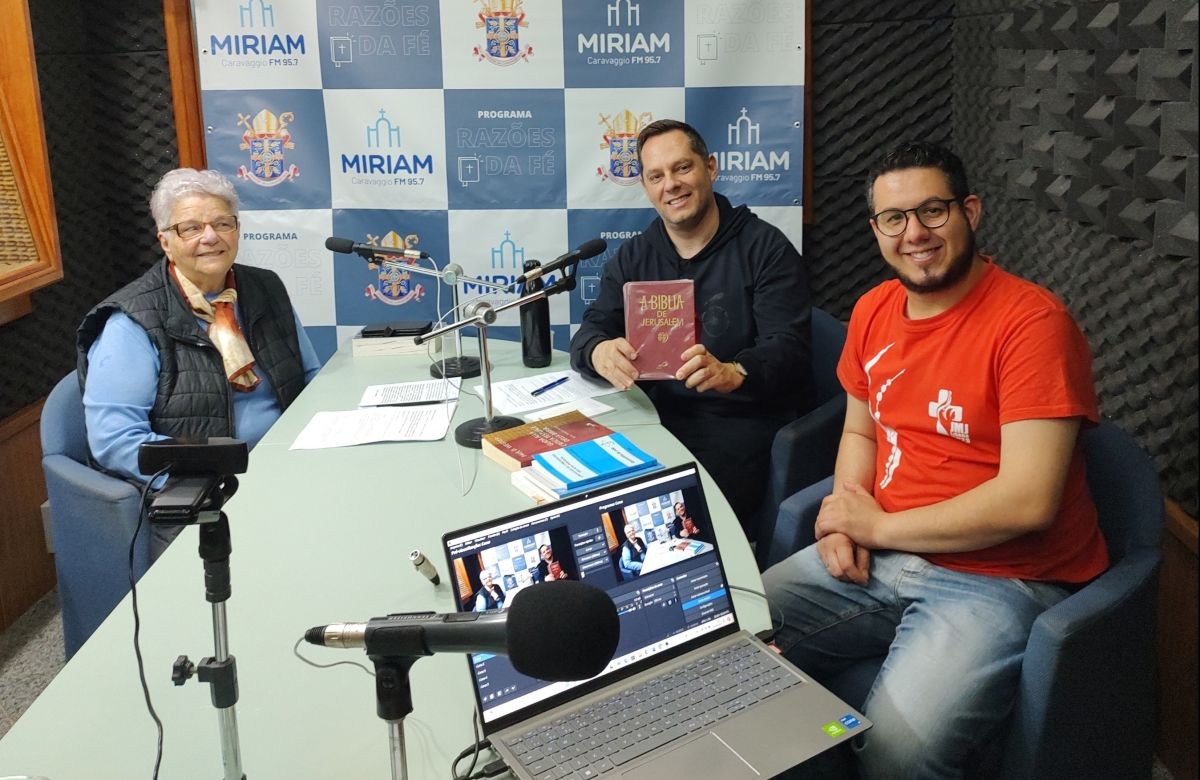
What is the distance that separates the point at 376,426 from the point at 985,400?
1.46 metres

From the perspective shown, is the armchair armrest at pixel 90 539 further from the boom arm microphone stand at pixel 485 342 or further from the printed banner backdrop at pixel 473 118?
the printed banner backdrop at pixel 473 118

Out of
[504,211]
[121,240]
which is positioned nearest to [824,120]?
[504,211]

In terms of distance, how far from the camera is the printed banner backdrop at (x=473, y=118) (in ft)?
12.7

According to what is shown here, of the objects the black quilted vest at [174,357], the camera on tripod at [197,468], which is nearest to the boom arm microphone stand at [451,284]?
the black quilted vest at [174,357]

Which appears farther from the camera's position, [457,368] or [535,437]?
[457,368]

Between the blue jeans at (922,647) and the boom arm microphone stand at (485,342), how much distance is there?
2.79ft

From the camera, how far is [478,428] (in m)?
2.53

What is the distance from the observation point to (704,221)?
3.02 meters

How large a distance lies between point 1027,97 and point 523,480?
1.97 meters

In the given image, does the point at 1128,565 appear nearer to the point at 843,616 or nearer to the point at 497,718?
the point at 843,616

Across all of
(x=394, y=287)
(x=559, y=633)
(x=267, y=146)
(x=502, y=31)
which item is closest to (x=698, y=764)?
(x=559, y=633)

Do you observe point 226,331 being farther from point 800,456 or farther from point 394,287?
point 800,456

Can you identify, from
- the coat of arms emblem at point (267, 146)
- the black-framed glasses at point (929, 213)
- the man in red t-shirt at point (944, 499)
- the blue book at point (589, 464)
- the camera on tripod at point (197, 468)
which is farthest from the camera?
the coat of arms emblem at point (267, 146)

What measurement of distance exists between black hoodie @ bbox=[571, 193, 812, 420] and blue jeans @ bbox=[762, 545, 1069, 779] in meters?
0.86
